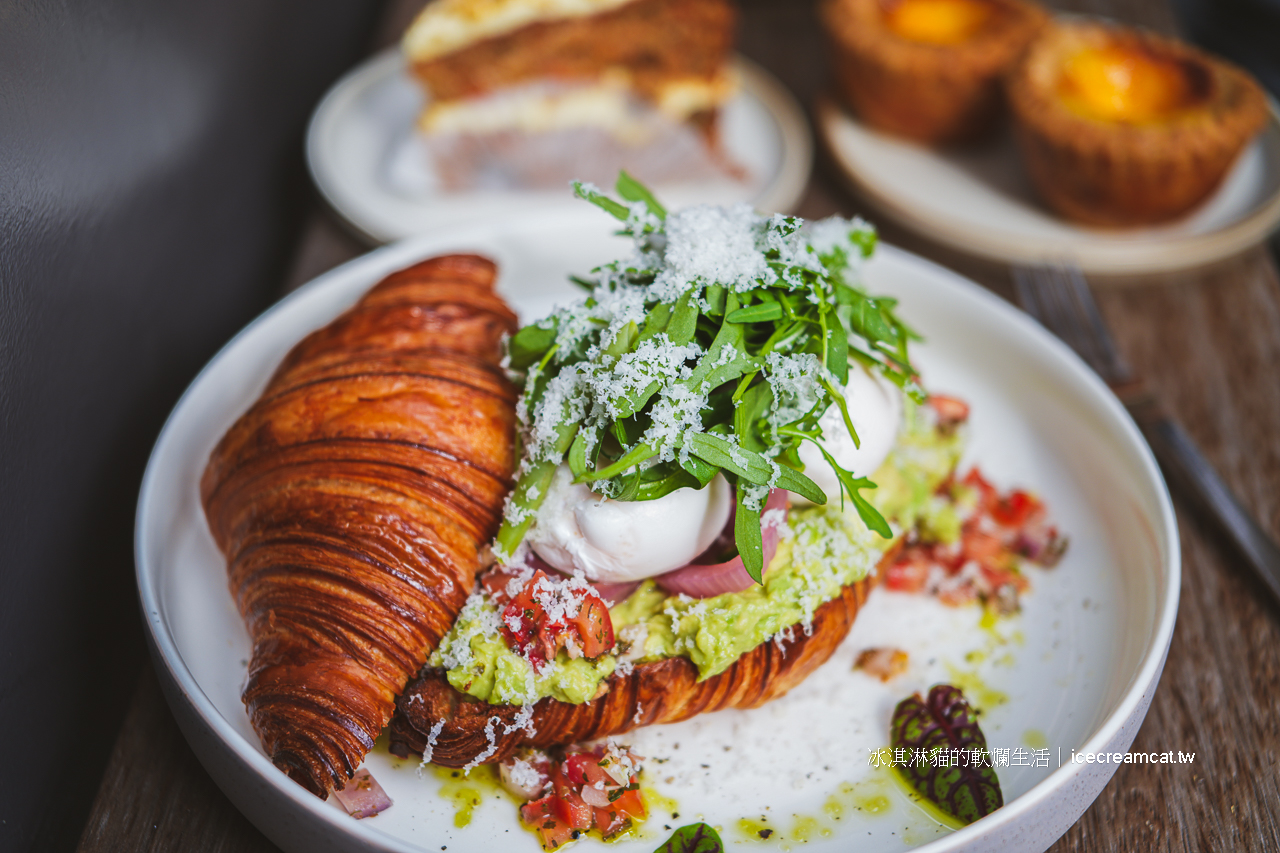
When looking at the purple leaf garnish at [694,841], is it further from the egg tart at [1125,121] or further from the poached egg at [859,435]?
the egg tart at [1125,121]

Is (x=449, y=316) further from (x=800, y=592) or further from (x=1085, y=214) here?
(x=1085, y=214)

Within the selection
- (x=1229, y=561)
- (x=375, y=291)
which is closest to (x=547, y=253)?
(x=375, y=291)

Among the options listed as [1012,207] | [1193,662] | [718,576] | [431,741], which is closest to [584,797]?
[431,741]

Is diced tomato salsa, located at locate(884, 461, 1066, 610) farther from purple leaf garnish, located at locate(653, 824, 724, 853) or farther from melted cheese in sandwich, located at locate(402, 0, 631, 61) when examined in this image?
melted cheese in sandwich, located at locate(402, 0, 631, 61)

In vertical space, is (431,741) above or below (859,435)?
below

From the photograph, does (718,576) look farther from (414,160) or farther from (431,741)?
(414,160)

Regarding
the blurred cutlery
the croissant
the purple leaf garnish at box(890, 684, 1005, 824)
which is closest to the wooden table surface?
the blurred cutlery
